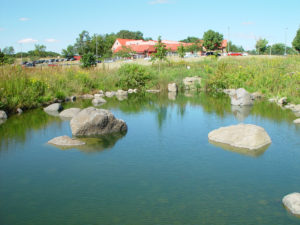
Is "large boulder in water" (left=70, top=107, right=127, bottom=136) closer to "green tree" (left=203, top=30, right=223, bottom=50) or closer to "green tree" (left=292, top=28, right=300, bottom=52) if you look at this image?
"green tree" (left=292, top=28, right=300, bottom=52)

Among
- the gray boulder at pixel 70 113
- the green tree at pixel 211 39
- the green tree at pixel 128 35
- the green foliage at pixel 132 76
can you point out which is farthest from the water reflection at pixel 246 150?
the green tree at pixel 128 35

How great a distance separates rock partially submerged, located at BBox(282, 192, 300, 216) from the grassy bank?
10732mm

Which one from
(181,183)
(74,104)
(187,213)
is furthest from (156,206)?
(74,104)

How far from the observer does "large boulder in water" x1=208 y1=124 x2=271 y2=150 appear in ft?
26.7

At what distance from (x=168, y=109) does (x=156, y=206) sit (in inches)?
382

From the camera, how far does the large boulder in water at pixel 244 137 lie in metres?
8.15

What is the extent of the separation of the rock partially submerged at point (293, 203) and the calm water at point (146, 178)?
0.36ft

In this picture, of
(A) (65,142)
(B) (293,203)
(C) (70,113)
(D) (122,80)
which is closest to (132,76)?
(D) (122,80)

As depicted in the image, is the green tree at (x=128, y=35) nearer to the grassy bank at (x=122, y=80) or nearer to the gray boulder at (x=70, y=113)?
the grassy bank at (x=122, y=80)

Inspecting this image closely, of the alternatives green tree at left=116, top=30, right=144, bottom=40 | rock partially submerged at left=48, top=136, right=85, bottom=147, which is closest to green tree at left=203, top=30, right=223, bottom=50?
green tree at left=116, top=30, right=144, bottom=40

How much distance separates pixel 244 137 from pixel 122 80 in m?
15.4

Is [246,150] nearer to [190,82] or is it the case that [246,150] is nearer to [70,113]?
[70,113]

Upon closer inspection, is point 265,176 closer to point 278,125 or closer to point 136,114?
point 278,125

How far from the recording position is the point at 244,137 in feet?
27.3
